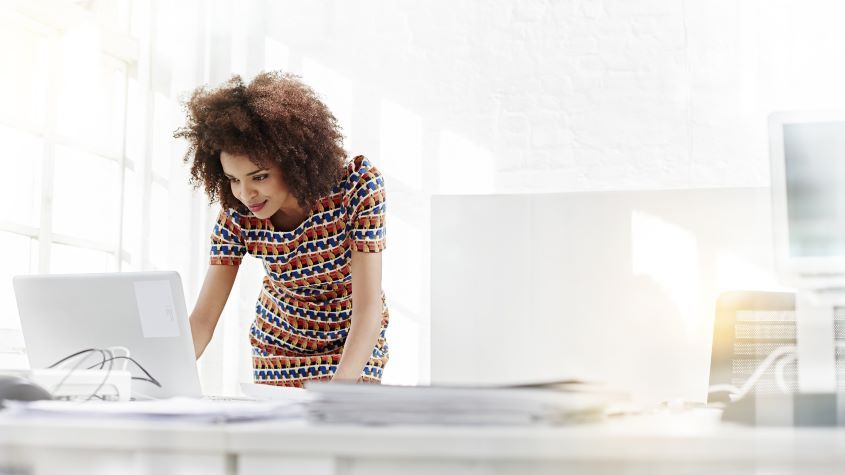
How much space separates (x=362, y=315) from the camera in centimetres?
177

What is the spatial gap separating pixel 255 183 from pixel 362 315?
1.19ft

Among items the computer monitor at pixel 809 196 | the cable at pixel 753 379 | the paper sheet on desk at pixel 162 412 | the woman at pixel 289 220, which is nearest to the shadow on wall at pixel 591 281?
the woman at pixel 289 220

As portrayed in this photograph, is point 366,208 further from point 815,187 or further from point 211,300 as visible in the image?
point 815,187

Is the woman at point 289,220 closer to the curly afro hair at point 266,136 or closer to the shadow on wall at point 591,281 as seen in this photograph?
the curly afro hair at point 266,136

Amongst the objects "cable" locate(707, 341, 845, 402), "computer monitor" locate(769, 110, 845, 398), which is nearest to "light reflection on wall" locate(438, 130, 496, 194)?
"cable" locate(707, 341, 845, 402)

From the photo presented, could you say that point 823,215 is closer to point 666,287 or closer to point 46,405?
point 46,405

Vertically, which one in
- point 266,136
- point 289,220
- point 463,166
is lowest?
point 289,220

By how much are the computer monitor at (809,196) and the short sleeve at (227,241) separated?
1.16 metres

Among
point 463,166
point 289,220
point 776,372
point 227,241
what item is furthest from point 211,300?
point 463,166

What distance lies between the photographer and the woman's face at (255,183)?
1853 millimetres

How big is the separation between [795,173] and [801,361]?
0.82ft

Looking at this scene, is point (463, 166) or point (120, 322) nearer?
point (120, 322)

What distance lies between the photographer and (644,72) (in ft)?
10.4

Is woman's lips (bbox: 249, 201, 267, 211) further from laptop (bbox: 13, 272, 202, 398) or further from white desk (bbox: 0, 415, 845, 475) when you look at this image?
white desk (bbox: 0, 415, 845, 475)
